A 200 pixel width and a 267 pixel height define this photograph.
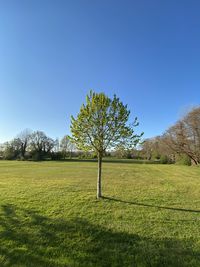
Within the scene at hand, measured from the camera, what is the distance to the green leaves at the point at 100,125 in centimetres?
810

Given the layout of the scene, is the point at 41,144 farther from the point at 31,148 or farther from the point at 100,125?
the point at 100,125

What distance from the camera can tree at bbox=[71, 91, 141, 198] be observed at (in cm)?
810

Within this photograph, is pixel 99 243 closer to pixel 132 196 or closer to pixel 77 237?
pixel 77 237

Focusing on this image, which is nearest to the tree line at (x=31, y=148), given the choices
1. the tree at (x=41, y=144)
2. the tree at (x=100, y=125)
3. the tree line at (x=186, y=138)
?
the tree at (x=41, y=144)

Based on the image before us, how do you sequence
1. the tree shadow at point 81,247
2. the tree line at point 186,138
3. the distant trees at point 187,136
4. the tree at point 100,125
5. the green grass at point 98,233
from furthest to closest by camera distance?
the tree line at point 186,138 → the distant trees at point 187,136 → the tree at point 100,125 → the green grass at point 98,233 → the tree shadow at point 81,247

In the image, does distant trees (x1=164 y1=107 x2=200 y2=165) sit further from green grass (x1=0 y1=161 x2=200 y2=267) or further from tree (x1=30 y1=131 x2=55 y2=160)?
tree (x1=30 y1=131 x2=55 y2=160)

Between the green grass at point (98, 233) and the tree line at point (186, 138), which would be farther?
the tree line at point (186, 138)

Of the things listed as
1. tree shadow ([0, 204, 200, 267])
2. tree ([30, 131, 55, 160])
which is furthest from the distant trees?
tree ([30, 131, 55, 160])

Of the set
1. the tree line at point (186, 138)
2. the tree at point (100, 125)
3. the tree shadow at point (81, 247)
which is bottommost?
the tree shadow at point (81, 247)

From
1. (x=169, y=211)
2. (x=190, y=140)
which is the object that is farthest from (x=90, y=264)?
(x=190, y=140)

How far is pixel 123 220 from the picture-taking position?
227 inches

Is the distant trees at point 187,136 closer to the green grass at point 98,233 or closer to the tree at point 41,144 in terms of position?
the green grass at point 98,233

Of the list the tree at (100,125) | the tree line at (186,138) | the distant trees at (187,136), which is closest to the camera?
the tree at (100,125)

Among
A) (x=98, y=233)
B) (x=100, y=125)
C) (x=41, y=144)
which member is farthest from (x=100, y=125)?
(x=41, y=144)
